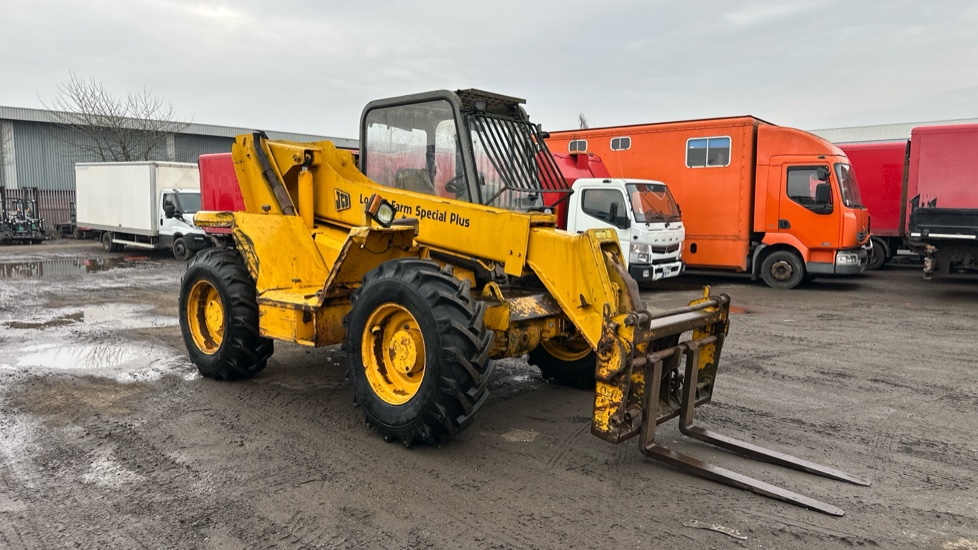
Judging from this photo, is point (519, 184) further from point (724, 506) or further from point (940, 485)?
point (940, 485)

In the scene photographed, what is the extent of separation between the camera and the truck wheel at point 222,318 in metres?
6.25

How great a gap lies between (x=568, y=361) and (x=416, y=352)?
2.01 meters

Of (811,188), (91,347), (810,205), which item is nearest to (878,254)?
(810,205)

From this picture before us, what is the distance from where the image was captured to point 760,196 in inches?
558

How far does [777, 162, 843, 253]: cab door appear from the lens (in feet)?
44.5

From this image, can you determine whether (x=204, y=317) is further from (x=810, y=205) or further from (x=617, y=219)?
(x=810, y=205)

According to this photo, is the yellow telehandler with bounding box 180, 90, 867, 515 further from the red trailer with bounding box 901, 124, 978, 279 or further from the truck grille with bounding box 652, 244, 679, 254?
the red trailer with bounding box 901, 124, 978, 279

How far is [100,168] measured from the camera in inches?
902

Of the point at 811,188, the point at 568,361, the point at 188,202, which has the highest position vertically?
the point at 811,188

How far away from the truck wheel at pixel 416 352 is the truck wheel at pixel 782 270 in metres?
11.6

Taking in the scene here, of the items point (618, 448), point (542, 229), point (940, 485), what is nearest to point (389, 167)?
point (542, 229)

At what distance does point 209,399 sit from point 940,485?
570cm

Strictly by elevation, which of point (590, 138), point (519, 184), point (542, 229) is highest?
point (590, 138)

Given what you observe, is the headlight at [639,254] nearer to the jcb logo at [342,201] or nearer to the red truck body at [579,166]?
the red truck body at [579,166]
